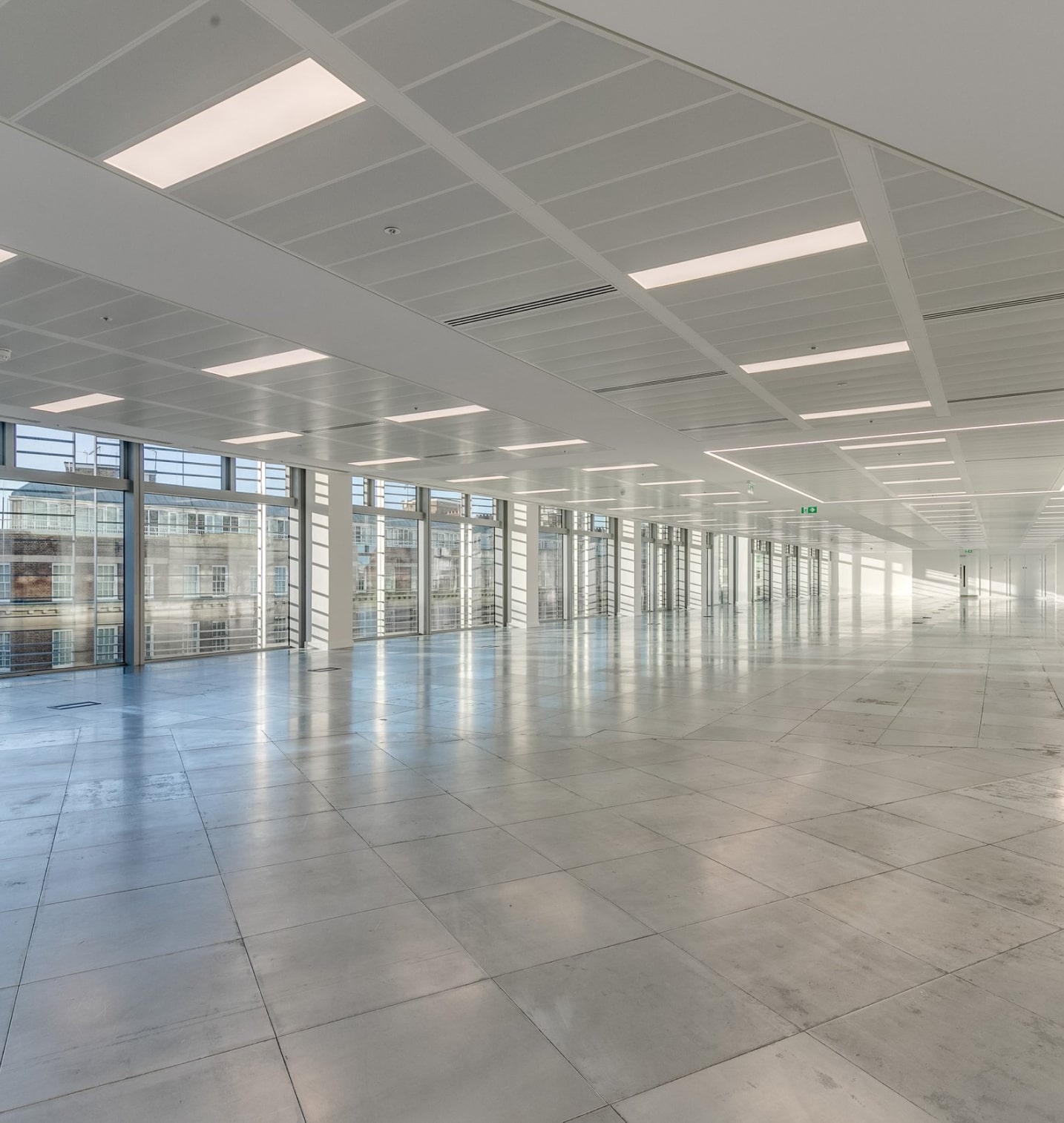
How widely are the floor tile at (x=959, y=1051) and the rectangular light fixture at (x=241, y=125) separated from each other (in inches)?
223

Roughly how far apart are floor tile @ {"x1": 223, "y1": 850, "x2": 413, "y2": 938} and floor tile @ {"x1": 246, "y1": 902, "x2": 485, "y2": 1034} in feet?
0.46

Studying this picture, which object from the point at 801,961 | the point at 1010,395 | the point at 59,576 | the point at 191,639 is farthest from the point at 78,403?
the point at 1010,395

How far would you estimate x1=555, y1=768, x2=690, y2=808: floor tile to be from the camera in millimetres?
6789

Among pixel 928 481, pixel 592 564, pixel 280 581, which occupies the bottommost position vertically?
pixel 280 581

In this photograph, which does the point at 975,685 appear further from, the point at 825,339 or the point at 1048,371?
the point at 825,339

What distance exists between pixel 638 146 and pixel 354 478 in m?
19.2

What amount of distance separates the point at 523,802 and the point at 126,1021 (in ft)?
12.2

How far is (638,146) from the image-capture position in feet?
16.6

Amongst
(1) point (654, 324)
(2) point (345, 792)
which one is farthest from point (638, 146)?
(2) point (345, 792)

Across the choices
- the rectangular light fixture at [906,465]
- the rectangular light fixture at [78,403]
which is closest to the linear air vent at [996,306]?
the rectangular light fixture at [906,465]

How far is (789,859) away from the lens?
531cm

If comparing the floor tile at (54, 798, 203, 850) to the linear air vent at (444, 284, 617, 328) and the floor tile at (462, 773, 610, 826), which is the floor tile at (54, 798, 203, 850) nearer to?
the floor tile at (462, 773, 610, 826)

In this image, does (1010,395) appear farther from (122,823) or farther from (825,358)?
(122,823)

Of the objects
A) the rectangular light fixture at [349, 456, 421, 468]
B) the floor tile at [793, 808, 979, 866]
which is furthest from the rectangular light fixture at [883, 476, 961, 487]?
the floor tile at [793, 808, 979, 866]
